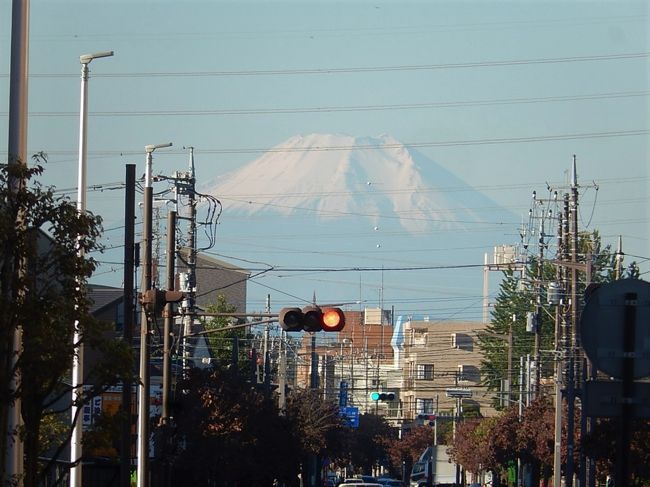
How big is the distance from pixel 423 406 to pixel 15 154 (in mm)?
118767

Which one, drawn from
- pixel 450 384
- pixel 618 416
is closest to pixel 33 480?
pixel 618 416

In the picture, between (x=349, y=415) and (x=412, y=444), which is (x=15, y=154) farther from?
(x=412, y=444)

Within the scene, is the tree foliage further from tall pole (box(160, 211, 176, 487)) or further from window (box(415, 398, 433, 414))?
window (box(415, 398, 433, 414))

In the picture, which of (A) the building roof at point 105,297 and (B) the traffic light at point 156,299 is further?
(A) the building roof at point 105,297

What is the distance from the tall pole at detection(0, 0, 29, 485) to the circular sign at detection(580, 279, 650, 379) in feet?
20.8

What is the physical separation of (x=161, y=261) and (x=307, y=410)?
12065 millimetres

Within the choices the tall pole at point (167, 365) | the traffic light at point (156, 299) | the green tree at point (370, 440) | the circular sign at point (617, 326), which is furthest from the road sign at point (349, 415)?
the circular sign at point (617, 326)

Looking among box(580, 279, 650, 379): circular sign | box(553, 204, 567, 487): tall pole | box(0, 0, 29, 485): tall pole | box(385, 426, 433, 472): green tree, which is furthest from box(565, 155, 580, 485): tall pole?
box(385, 426, 433, 472): green tree

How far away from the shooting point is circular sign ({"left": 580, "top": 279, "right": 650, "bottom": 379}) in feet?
31.2

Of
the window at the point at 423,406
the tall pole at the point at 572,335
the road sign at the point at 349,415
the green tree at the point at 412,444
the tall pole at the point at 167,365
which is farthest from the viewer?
the green tree at the point at 412,444

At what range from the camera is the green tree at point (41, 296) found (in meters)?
13.4

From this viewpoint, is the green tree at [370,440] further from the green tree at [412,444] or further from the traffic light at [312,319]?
the traffic light at [312,319]

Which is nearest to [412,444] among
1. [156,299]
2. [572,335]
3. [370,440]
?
[370,440]

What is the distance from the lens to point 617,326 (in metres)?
9.60
